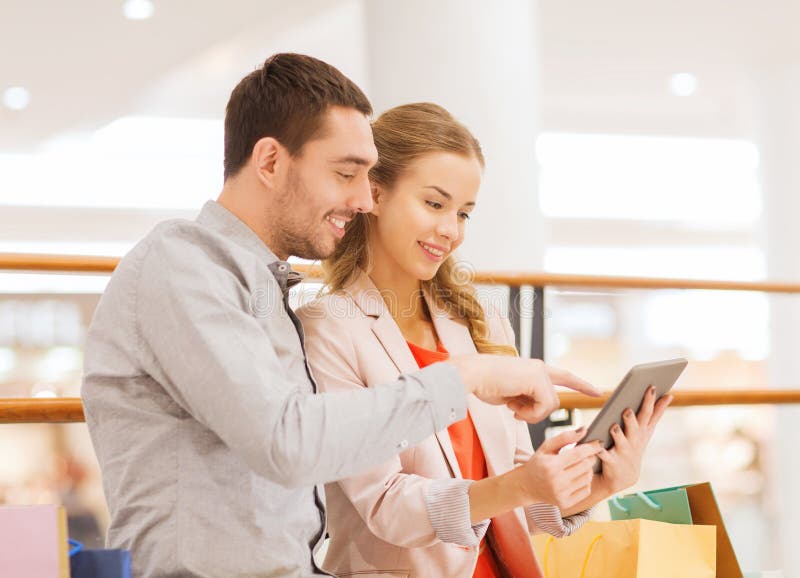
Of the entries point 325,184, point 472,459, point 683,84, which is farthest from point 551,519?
point 683,84

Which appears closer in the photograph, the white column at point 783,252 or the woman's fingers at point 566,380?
the woman's fingers at point 566,380

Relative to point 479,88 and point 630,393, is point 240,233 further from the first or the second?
point 479,88

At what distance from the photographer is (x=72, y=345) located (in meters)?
8.07

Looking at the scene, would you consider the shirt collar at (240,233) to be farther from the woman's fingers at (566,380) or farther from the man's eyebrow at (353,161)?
the woman's fingers at (566,380)

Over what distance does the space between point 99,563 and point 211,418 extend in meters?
0.20

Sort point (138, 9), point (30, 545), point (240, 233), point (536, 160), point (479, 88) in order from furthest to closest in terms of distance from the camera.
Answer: point (138, 9)
point (536, 160)
point (479, 88)
point (240, 233)
point (30, 545)

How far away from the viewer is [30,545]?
1066 mm

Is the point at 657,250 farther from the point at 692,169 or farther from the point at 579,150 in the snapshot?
the point at 579,150

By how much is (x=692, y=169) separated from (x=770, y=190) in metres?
3.20

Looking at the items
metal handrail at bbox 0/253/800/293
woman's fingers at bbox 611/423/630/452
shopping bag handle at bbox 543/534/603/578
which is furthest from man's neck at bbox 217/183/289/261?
shopping bag handle at bbox 543/534/603/578

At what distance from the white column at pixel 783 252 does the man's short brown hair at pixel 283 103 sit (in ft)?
14.8

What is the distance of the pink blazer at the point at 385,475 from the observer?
1408 millimetres

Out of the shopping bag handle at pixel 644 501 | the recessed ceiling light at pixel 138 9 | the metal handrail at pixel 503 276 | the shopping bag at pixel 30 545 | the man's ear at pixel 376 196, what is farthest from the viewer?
the recessed ceiling light at pixel 138 9

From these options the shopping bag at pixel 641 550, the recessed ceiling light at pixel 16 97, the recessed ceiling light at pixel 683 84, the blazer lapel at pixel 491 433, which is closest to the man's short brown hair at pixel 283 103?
the blazer lapel at pixel 491 433
